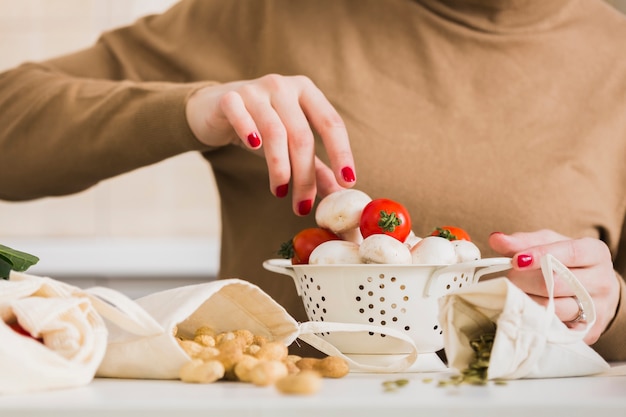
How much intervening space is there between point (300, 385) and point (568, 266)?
51 cm

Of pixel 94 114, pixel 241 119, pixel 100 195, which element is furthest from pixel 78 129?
pixel 100 195

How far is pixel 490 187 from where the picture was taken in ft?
4.32

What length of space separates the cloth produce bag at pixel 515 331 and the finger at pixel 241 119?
34cm

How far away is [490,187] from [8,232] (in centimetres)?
178

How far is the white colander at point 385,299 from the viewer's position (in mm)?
743

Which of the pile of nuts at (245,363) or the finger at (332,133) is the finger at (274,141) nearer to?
the finger at (332,133)

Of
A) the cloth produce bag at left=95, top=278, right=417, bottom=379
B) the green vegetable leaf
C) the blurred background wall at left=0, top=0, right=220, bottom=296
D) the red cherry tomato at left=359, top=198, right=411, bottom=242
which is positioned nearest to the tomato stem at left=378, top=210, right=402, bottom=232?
the red cherry tomato at left=359, top=198, right=411, bottom=242

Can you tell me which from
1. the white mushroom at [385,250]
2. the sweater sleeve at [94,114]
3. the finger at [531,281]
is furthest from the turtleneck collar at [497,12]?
the white mushroom at [385,250]

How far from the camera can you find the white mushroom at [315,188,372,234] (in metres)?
0.83

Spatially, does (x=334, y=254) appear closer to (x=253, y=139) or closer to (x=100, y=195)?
(x=253, y=139)

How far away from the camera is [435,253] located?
2.44 feet

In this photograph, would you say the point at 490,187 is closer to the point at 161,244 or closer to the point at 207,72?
the point at 207,72

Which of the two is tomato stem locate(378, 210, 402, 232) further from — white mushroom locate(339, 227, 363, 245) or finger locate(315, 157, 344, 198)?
finger locate(315, 157, 344, 198)

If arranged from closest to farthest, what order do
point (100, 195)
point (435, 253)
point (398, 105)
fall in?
point (435, 253)
point (398, 105)
point (100, 195)
